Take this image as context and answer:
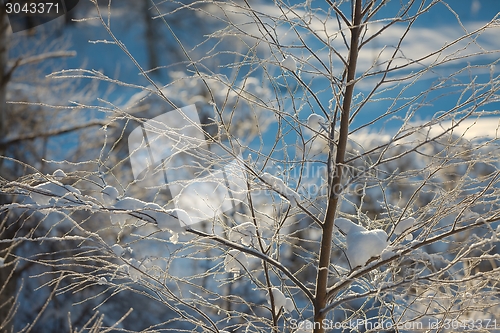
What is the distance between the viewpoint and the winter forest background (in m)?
1.79

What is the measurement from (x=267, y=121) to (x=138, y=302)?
10.8 ft

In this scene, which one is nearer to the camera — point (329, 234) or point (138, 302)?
point (329, 234)

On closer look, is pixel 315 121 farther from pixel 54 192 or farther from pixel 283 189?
pixel 54 192

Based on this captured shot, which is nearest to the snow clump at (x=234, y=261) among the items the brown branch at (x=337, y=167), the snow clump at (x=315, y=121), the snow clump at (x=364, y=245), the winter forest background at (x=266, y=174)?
the winter forest background at (x=266, y=174)

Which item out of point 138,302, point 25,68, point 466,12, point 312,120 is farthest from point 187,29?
point 312,120

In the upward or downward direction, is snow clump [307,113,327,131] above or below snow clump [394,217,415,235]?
above

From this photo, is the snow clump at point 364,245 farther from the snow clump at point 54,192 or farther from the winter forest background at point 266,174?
the snow clump at point 54,192

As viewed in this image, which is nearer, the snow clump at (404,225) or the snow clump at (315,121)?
the snow clump at (315,121)

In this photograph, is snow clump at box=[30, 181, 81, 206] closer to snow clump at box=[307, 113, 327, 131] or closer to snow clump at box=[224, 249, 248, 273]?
snow clump at box=[224, 249, 248, 273]

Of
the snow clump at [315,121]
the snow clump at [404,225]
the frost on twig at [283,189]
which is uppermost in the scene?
the snow clump at [315,121]

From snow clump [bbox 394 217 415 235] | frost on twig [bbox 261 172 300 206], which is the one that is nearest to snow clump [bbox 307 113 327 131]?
frost on twig [bbox 261 172 300 206]

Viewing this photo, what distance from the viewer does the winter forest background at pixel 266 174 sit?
70.5 inches

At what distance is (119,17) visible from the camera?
48.2 ft

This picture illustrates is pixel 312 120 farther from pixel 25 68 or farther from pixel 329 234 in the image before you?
pixel 25 68
